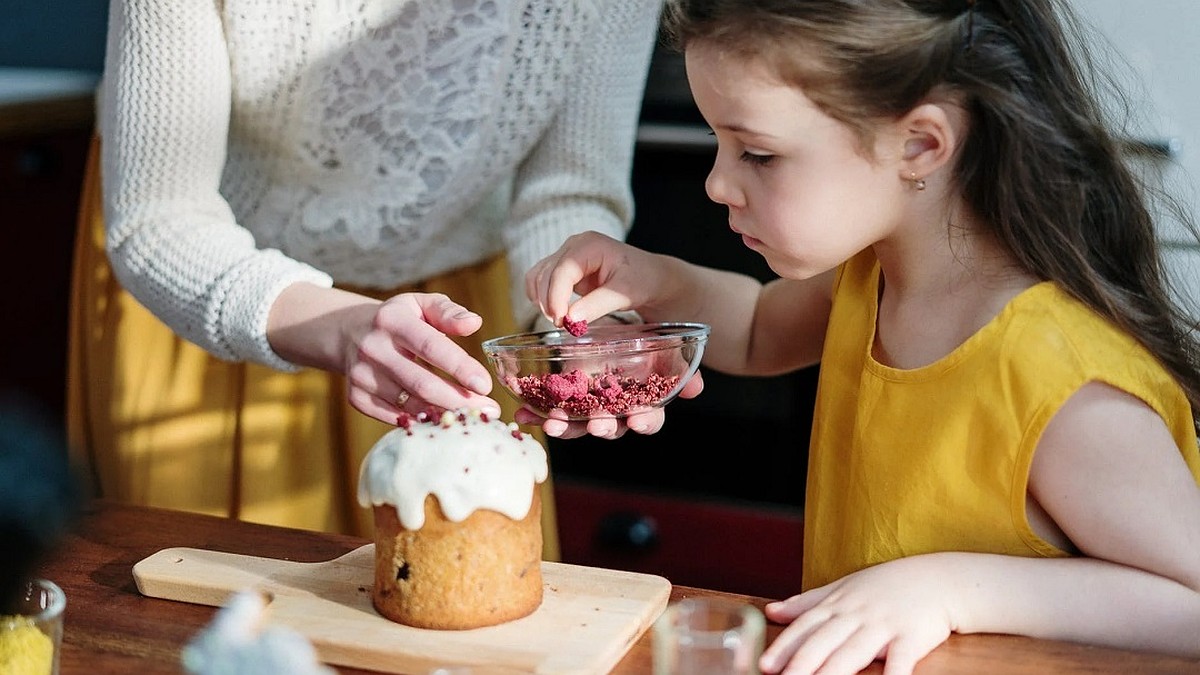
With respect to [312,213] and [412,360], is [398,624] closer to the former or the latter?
[412,360]

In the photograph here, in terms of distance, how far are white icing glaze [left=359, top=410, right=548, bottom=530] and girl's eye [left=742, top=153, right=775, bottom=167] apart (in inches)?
12.1

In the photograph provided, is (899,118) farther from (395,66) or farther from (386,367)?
(395,66)

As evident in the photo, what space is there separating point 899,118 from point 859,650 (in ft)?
1.47

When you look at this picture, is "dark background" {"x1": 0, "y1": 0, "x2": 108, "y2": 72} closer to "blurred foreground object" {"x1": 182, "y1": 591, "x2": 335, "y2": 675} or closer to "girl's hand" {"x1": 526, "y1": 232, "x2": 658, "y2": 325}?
"girl's hand" {"x1": 526, "y1": 232, "x2": 658, "y2": 325}

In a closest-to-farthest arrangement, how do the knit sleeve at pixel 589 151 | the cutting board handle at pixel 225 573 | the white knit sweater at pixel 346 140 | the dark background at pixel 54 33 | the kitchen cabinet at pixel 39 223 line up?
1. the cutting board handle at pixel 225 573
2. the white knit sweater at pixel 346 140
3. the knit sleeve at pixel 589 151
4. the kitchen cabinet at pixel 39 223
5. the dark background at pixel 54 33

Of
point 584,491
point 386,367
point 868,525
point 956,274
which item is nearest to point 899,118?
point 956,274

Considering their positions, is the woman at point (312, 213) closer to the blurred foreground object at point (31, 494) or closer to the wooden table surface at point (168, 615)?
the wooden table surface at point (168, 615)

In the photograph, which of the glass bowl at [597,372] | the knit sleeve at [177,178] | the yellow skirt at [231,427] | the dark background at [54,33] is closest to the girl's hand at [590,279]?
the glass bowl at [597,372]

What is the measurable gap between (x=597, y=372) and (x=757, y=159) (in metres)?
0.24

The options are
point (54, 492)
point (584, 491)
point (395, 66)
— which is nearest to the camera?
point (54, 492)

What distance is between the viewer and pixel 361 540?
1.21 meters

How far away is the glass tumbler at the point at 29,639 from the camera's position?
826mm

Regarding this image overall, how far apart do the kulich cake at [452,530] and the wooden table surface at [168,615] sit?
81mm

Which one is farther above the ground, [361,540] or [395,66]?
[395,66]
